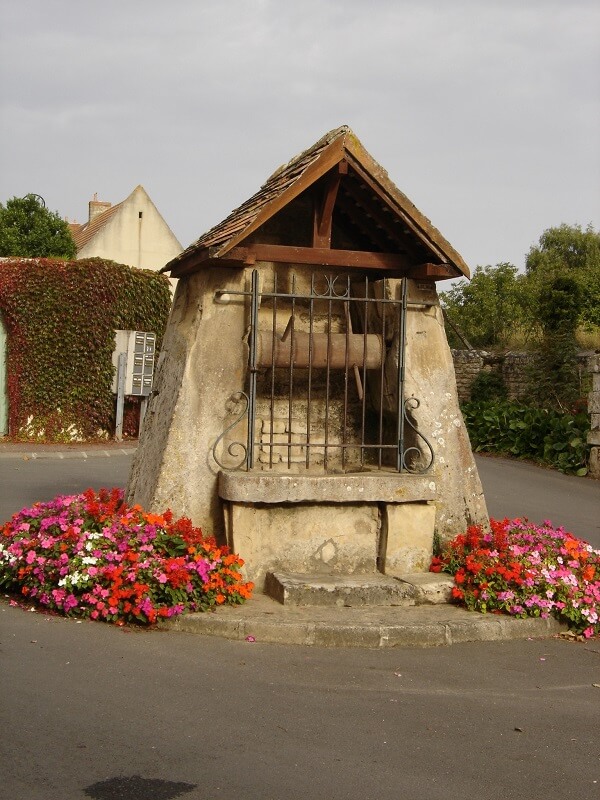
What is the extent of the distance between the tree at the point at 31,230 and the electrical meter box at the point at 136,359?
29.2 ft

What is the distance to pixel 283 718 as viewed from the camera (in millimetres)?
4375

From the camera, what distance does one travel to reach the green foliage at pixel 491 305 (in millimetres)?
23328

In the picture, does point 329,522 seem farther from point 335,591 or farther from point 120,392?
point 120,392

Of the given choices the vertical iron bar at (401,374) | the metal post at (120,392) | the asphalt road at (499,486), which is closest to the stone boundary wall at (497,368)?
the asphalt road at (499,486)

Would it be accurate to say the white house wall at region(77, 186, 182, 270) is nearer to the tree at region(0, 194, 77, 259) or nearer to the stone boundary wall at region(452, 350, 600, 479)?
the tree at region(0, 194, 77, 259)

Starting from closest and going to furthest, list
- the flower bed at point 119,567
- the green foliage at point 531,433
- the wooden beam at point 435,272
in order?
the flower bed at point 119,567, the wooden beam at point 435,272, the green foliage at point 531,433

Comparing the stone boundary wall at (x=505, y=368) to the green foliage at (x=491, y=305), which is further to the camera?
the green foliage at (x=491, y=305)

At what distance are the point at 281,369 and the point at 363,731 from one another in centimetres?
348

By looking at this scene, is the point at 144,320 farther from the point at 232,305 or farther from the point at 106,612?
the point at 106,612

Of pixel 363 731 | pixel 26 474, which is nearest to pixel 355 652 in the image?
pixel 363 731

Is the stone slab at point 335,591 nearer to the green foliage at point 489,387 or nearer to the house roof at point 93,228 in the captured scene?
the green foliage at point 489,387

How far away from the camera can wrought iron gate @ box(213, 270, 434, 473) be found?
6762mm

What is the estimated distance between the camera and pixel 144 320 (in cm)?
1781

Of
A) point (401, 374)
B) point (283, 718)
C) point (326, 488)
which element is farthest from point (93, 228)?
point (283, 718)
